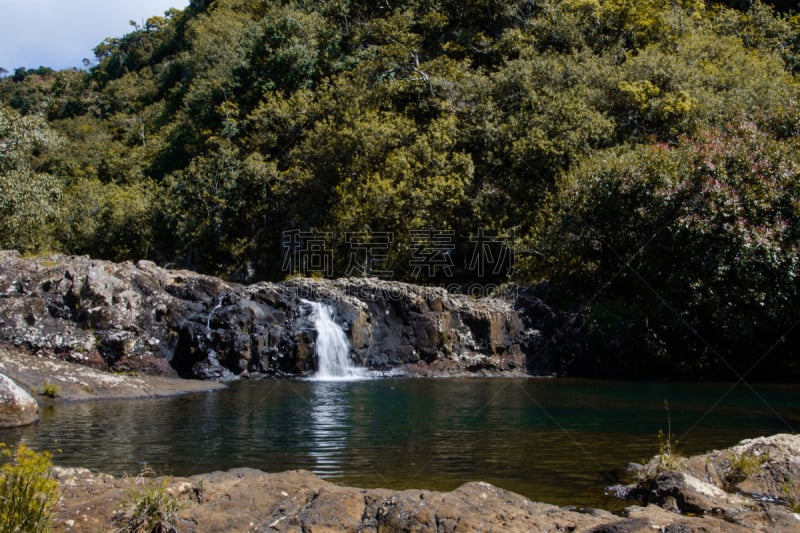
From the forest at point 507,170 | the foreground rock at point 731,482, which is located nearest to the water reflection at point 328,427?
the foreground rock at point 731,482

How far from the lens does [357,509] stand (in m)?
6.84

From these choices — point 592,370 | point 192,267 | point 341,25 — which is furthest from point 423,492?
point 341,25

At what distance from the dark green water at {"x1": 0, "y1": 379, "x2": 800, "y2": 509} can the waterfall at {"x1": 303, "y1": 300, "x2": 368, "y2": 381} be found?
4.15 meters

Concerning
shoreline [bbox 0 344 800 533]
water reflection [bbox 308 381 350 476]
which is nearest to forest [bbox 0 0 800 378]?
water reflection [bbox 308 381 350 476]

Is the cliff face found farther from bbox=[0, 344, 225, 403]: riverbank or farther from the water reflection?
the water reflection

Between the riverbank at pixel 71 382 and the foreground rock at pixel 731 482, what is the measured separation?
14445 millimetres

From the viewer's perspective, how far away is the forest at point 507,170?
82.4 feet

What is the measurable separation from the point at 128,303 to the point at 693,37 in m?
34.6

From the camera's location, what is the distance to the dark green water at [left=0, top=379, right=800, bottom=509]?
1047cm

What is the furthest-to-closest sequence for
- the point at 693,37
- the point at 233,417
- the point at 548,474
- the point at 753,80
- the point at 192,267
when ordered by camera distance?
1. the point at 192,267
2. the point at 693,37
3. the point at 753,80
4. the point at 233,417
5. the point at 548,474

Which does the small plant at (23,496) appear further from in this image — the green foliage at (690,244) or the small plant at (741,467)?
the green foliage at (690,244)

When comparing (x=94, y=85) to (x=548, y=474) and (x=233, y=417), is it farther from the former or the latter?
(x=548, y=474)

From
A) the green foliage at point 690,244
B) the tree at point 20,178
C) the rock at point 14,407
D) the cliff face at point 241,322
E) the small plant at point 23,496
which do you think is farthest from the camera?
the tree at point 20,178

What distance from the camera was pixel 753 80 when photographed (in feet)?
115
